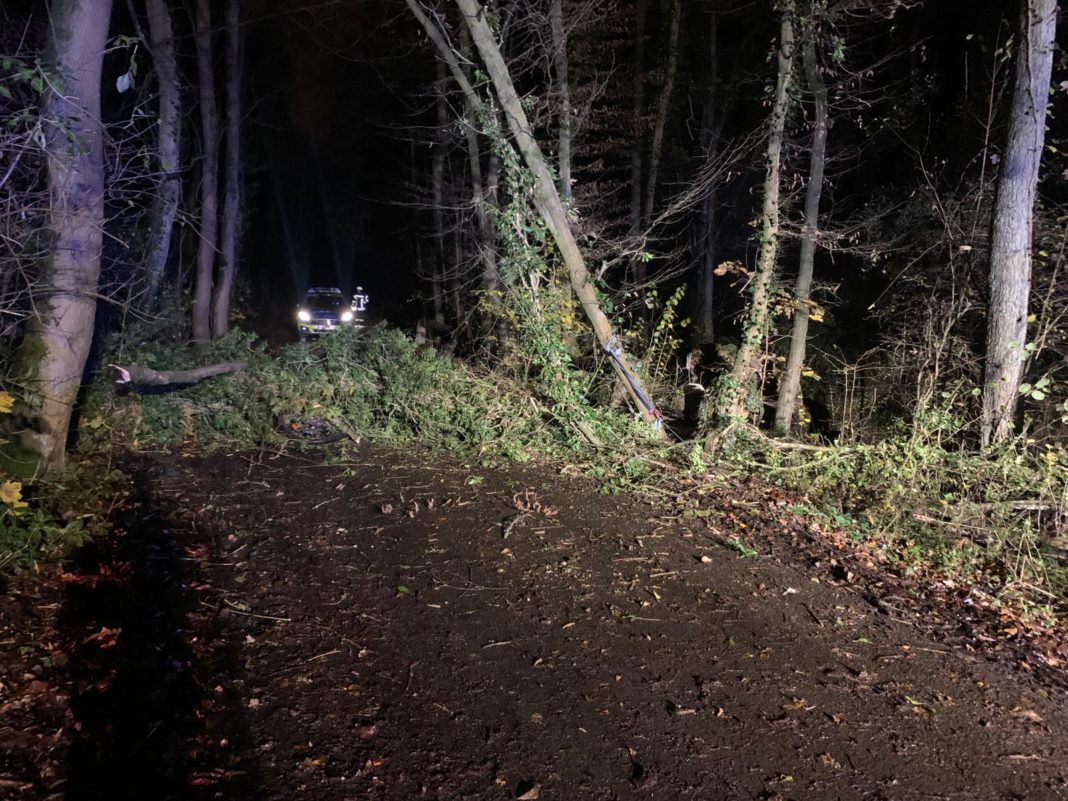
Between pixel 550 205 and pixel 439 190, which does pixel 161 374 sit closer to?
pixel 550 205

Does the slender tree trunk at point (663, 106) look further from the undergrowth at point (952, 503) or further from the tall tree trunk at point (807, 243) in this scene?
the undergrowth at point (952, 503)

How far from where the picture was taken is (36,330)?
5836 millimetres

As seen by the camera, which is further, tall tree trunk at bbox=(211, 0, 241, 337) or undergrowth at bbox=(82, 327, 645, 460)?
tall tree trunk at bbox=(211, 0, 241, 337)

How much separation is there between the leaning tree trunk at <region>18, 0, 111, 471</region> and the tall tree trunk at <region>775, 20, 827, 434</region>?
8.76 meters

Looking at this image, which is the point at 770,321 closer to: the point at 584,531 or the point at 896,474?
the point at 896,474

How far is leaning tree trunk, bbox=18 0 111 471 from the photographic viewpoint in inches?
219

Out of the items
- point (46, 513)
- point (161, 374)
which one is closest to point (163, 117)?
point (161, 374)

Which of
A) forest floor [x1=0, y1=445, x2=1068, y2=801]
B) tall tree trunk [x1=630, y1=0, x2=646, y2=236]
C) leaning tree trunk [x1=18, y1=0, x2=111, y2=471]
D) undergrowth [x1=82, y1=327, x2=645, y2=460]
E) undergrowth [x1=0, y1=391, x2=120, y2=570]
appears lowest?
forest floor [x1=0, y1=445, x2=1068, y2=801]

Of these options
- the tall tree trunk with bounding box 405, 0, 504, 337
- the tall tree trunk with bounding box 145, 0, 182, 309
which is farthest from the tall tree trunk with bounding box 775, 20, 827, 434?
the tall tree trunk with bounding box 145, 0, 182, 309

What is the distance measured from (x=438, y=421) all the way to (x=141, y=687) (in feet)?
19.6

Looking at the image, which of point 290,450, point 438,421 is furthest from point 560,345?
point 290,450

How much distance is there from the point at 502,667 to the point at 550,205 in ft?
21.9

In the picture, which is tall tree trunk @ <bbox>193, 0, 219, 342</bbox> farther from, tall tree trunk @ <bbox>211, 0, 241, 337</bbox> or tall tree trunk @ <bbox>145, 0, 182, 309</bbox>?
tall tree trunk @ <bbox>145, 0, 182, 309</bbox>

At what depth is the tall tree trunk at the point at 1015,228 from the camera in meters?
7.31
